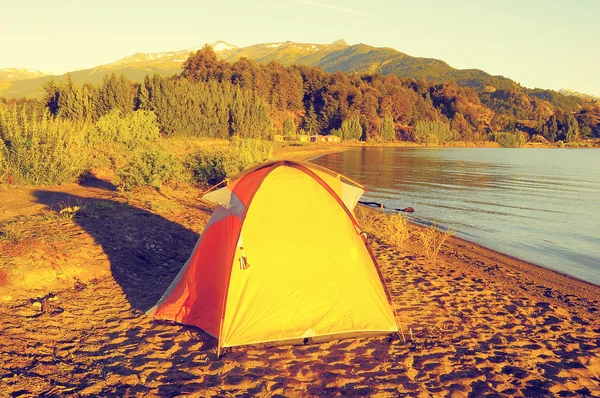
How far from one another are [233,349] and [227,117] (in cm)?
5417

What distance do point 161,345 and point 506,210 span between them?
1984 cm

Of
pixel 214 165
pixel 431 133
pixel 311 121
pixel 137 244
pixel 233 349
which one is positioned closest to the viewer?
pixel 233 349

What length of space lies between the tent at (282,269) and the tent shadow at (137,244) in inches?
55.4

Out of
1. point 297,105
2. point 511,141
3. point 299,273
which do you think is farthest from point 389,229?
point 511,141

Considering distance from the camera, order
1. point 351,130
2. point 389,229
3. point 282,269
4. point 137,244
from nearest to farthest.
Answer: point 282,269
point 137,244
point 389,229
point 351,130

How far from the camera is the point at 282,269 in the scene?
228 inches

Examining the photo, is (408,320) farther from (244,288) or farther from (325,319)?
(244,288)

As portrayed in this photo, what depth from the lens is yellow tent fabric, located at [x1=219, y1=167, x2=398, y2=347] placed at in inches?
218

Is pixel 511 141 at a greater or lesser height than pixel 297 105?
lesser

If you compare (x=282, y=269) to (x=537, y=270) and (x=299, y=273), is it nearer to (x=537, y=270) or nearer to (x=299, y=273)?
(x=299, y=273)

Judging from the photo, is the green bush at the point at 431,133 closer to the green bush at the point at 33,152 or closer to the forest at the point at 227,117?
the forest at the point at 227,117

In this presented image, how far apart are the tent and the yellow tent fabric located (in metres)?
0.01

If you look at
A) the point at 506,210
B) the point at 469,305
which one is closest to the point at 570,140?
the point at 506,210

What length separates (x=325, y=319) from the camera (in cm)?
571
